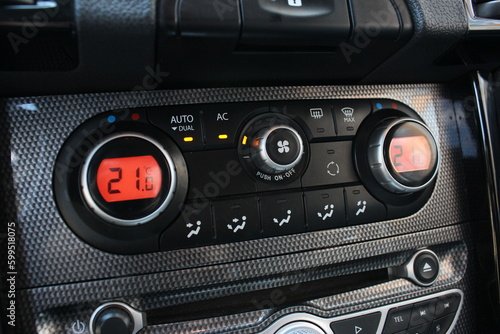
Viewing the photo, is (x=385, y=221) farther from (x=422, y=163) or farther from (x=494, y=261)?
(x=494, y=261)

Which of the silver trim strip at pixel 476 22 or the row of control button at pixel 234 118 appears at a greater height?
the silver trim strip at pixel 476 22

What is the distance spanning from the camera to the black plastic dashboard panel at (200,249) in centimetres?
53

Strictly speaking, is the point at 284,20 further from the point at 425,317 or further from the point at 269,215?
the point at 425,317

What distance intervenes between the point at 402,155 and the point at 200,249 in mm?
337

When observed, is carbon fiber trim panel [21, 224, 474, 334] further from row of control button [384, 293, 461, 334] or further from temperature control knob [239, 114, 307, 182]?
temperature control knob [239, 114, 307, 182]

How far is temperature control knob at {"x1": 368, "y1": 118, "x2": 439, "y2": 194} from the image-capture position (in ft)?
1.99

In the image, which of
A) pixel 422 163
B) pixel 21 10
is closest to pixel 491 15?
pixel 422 163

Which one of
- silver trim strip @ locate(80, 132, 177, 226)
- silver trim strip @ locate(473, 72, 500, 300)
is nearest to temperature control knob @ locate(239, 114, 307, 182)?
silver trim strip @ locate(80, 132, 177, 226)

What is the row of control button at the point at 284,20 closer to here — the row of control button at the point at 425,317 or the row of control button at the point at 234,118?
the row of control button at the point at 234,118

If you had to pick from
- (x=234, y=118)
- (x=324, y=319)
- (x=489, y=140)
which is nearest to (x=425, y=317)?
(x=324, y=319)

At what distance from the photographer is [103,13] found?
0.44m

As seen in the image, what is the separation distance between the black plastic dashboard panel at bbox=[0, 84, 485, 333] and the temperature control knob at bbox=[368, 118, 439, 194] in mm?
73

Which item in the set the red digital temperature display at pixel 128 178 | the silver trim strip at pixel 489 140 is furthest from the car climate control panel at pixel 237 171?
the silver trim strip at pixel 489 140

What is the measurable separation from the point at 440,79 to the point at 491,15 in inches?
4.8
